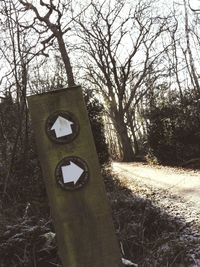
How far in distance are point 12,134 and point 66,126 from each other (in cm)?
833

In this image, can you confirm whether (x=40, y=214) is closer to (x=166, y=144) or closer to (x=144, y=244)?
(x=144, y=244)

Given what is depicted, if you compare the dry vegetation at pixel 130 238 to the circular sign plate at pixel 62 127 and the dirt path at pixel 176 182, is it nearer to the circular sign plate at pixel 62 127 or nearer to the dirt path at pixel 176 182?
the dirt path at pixel 176 182

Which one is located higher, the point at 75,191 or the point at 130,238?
the point at 75,191

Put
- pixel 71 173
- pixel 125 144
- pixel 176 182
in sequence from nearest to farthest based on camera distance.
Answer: pixel 71 173 < pixel 176 182 < pixel 125 144

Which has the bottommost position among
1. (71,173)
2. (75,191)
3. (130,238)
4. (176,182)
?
(130,238)

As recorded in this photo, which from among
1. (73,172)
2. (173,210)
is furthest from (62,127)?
(173,210)

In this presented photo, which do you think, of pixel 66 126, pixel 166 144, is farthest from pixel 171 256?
pixel 166 144

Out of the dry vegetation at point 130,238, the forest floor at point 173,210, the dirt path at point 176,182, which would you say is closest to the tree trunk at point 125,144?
the dirt path at point 176,182

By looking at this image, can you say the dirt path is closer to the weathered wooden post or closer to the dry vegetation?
the dry vegetation

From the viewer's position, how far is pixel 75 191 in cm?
475

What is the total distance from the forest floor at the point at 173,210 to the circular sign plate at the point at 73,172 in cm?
245

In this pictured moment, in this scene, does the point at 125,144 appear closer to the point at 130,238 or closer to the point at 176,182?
the point at 176,182

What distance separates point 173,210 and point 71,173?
246 inches

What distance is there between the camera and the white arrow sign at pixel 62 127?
189 inches
